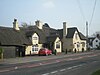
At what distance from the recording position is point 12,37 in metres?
53.6

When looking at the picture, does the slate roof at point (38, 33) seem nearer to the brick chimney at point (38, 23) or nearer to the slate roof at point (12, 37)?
the slate roof at point (12, 37)

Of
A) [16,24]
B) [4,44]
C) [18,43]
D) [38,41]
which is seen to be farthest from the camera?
[38,41]

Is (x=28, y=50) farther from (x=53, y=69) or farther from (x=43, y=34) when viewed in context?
(x=53, y=69)

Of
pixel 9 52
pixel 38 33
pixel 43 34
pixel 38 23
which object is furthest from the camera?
pixel 38 23

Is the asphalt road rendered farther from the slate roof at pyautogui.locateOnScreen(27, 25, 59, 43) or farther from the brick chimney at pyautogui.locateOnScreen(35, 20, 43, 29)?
the brick chimney at pyautogui.locateOnScreen(35, 20, 43, 29)

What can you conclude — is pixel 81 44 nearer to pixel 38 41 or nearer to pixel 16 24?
pixel 38 41

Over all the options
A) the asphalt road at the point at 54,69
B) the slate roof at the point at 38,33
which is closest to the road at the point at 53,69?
the asphalt road at the point at 54,69

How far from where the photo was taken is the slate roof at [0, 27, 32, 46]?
50.5 m

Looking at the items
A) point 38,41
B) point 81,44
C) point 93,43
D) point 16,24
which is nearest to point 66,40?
point 81,44

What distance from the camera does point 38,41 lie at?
6378 cm

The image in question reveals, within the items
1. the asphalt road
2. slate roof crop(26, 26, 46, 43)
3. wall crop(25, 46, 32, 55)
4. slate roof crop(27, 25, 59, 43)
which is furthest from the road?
slate roof crop(27, 25, 59, 43)

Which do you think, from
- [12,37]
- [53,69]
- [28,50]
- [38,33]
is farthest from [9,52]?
[53,69]

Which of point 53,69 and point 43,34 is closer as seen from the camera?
point 53,69

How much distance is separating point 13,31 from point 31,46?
5.62m
